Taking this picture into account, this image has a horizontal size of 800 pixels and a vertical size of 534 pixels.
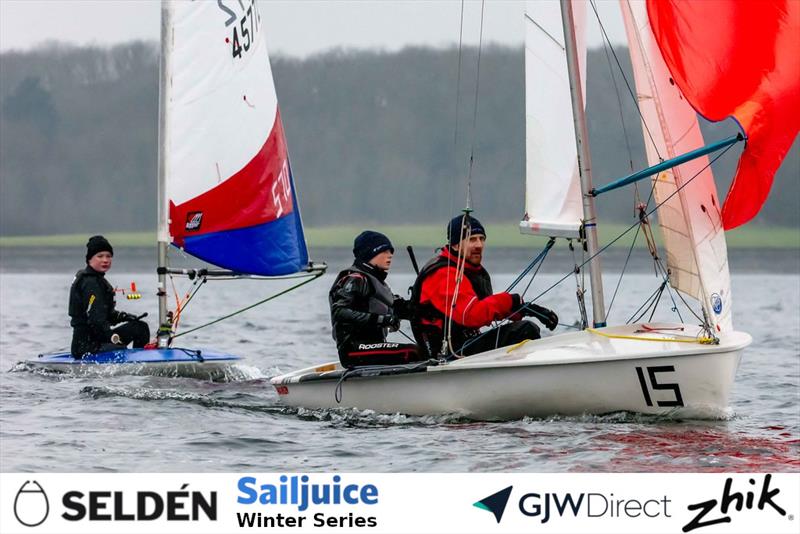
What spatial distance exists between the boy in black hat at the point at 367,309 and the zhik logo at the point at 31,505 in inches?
151

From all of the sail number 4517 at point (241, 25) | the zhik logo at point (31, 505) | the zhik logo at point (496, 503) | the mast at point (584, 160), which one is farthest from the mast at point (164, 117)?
the zhik logo at point (496, 503)

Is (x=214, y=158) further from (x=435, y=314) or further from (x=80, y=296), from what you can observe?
(x=435, y=314)

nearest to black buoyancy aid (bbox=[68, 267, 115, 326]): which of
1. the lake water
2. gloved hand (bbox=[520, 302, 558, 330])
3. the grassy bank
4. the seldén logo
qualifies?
the lake water

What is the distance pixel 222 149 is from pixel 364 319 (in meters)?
4.63

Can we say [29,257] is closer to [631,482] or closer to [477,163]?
[477,163]

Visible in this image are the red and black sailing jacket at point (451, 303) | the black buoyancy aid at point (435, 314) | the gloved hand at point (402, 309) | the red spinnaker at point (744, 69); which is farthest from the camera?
the gloved hand at point (402, 309)

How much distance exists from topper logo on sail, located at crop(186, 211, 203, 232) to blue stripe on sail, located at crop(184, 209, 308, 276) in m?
0.09

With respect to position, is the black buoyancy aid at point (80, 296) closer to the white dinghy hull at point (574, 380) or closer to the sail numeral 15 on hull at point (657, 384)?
the white dinghy hull at point (574, 380)

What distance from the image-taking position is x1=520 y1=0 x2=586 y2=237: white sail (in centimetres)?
920

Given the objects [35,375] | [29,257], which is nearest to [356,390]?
[35,375]

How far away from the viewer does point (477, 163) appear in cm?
10244

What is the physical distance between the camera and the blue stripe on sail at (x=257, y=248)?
13023 millimetres

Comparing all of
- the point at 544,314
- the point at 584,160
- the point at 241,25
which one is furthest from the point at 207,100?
the point at 544,314

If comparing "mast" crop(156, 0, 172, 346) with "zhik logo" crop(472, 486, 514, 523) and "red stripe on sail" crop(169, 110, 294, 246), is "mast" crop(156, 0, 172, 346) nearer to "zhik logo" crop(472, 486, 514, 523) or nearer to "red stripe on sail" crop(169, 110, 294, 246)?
"red stripe on sail" crop(169, 110, 294, 246)
